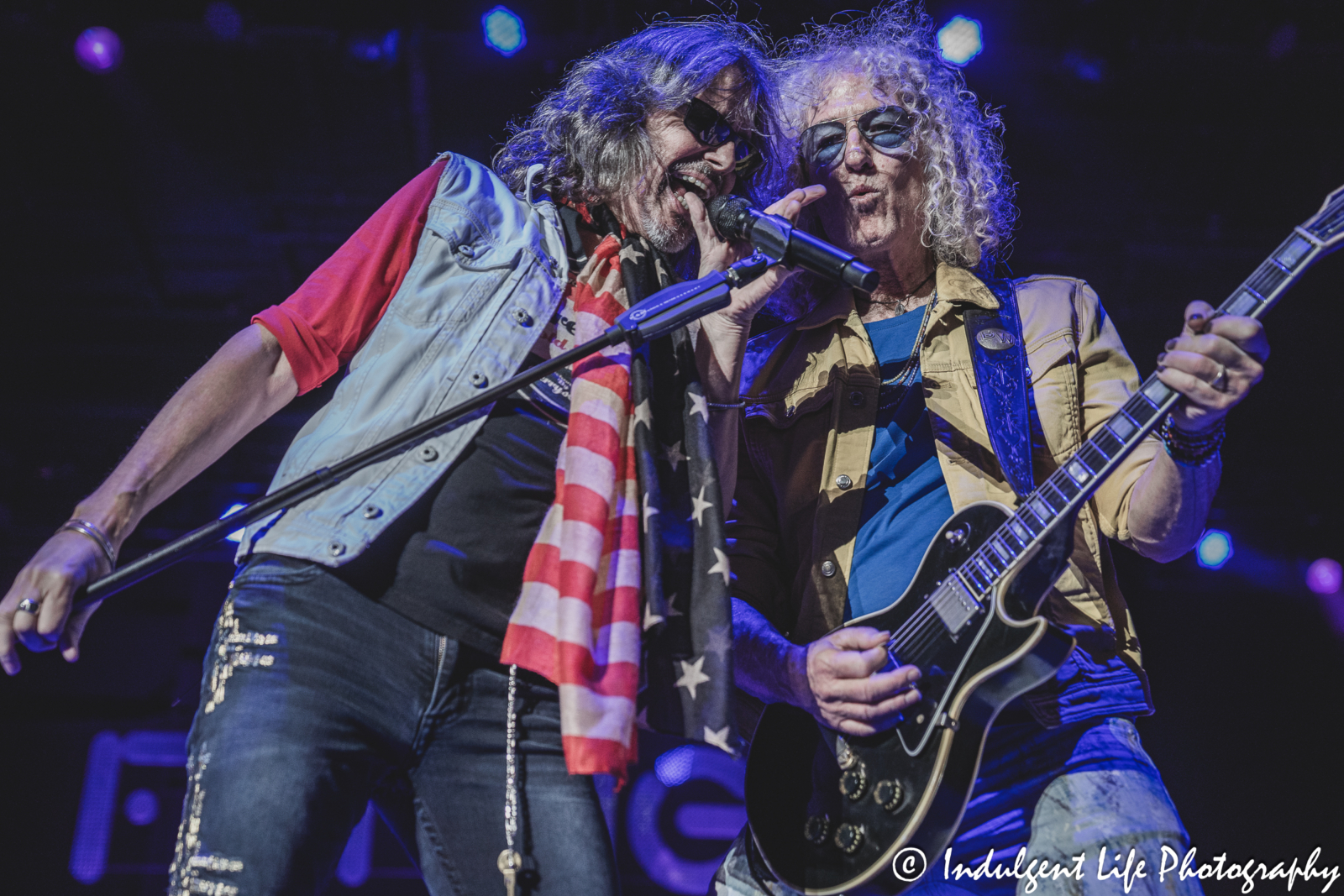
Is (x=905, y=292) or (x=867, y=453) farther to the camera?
(x=905, y=292)

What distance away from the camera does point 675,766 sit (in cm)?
543

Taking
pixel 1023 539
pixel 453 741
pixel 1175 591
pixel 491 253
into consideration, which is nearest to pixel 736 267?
pixel 491 253

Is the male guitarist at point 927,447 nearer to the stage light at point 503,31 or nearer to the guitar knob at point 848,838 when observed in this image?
the guitar knob at point 848,838

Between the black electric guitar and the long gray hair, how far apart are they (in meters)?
1.04

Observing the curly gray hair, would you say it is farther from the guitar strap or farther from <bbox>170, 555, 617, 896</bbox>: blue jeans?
<bbox>170, 555, 617, 896</bbox>: blue jeans

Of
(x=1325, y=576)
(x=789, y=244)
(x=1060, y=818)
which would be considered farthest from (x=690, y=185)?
(x=1325, y=576)

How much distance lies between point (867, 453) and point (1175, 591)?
437 centimetres

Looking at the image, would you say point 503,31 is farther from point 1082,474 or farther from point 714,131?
point 1082,474

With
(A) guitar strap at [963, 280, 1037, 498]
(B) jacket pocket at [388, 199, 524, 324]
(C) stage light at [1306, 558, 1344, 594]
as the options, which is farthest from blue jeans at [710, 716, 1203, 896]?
(C) stage light at [1306, 558, 1344, 594]

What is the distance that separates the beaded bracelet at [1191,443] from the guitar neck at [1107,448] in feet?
0.29

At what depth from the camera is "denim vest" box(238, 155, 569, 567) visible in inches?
65.7

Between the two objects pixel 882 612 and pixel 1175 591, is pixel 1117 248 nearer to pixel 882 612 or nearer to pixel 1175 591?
pixel 1175 591

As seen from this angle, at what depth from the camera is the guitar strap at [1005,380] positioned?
2404mm

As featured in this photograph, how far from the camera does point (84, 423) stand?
580 cm
